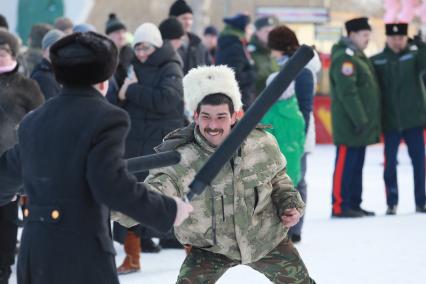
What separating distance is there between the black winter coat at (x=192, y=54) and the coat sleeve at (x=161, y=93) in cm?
195

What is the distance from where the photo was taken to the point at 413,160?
9.85 meters

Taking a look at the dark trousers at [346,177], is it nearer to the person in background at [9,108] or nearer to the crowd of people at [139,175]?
the crowd of people at [139,175]

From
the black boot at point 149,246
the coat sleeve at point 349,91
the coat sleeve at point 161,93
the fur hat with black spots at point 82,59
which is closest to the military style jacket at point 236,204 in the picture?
the fur hat with black spots at point 82,59

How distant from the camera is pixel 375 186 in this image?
12117mm

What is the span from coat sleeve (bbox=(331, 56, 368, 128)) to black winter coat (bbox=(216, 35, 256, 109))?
0.93 meters

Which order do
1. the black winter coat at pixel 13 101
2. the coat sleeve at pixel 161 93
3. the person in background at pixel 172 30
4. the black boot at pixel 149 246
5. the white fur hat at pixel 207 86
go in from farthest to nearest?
1. the person in background at pixel 172 30
2. the black boot at pixel 149 246
3. the coat sleeve at pixel 161 93
4. the black winter coat at pixel 13 101
5. the white fur hat at pixel 207 86

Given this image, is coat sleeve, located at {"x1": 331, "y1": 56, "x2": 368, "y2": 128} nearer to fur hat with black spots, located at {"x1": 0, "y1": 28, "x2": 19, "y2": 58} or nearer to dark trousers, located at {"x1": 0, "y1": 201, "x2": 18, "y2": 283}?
fur hat with black spots, located at {"x1": 0, "y1": 28, "x2": 19, "y2": 58}

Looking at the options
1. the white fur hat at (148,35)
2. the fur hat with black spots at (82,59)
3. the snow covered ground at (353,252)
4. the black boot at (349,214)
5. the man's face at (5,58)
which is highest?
the fur hat with black spots at (82,59)

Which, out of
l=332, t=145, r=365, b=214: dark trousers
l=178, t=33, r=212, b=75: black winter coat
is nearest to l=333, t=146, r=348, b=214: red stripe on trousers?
l=332, t=145, r=365, b=214: dark trousers

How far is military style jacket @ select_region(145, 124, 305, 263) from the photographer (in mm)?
4441

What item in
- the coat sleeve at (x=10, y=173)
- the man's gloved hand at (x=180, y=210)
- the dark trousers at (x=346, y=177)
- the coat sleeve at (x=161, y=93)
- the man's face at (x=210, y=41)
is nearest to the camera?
the man's gloved hand at (x=180, y=210)

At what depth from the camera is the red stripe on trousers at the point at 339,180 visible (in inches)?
377

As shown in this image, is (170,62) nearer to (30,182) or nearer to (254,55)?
(254,55)

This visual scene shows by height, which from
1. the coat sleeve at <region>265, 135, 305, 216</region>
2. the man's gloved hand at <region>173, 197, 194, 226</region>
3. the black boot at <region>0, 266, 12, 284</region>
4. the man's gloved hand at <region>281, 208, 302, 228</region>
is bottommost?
the black boot at <region>0, 266, 12, 284</region>
